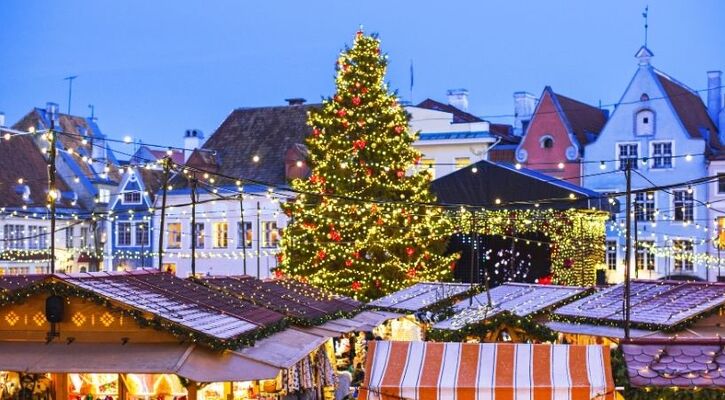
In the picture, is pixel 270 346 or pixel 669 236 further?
pixel 669 236

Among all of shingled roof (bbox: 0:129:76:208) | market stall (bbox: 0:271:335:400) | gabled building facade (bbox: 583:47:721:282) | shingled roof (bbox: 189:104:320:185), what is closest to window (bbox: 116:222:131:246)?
shingled roof (bbox: 0:129:76:208)

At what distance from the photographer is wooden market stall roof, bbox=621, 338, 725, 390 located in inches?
546

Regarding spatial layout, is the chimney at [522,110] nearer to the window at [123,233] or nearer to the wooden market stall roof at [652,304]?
the window at [123,233]

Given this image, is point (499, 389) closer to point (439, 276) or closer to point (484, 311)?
point (484, 311)

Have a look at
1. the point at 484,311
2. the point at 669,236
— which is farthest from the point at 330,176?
the point at 669,236

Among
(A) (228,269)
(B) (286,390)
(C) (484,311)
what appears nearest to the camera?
(B) (286,390)

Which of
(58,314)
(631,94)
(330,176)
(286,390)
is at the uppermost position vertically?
(631,94)

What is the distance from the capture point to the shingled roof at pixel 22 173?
60.4 m

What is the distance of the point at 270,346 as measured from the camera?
59.4ft

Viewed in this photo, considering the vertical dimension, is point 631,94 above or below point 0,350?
above

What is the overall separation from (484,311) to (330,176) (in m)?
15.0

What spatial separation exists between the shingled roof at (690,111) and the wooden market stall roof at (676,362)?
38626mm

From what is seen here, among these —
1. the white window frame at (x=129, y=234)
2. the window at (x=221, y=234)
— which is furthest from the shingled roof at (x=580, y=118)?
the white window frame at (x=129, y=234)

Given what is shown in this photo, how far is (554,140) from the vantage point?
53875 mm
